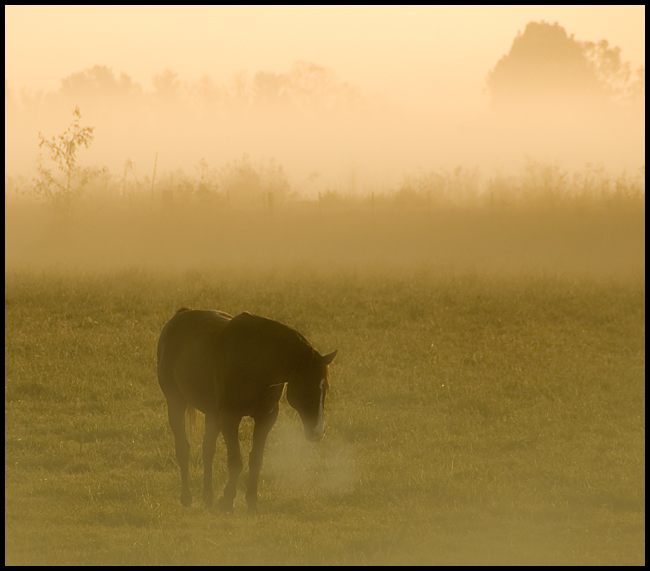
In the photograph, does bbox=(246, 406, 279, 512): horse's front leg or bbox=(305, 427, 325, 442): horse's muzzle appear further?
bbox=(246, 406, 279, 512): horse's front leg

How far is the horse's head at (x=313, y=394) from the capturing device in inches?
281

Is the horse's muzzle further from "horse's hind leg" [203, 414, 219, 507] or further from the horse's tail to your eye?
the horse's tail

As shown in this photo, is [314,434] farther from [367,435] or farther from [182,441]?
[367,435]

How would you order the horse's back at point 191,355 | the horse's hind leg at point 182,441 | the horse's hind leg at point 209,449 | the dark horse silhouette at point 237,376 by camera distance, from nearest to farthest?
the dark horse silhouette at point 237,376
the horse's back at point 191,355
the horse's hind leg at point 209,449
the horse's hind leg at point 182,441

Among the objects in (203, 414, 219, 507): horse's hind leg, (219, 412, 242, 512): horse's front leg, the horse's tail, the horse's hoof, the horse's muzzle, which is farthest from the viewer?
the horse's tail

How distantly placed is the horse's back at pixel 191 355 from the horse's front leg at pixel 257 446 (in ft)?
1.88

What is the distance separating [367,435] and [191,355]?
5653mm

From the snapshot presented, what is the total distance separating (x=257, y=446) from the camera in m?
7.91

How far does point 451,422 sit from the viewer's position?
13.8 meters

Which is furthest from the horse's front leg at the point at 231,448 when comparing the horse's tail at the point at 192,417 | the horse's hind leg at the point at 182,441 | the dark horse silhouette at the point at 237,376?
the horse's tail at the point at 192,417

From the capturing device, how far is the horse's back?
26.1 feet

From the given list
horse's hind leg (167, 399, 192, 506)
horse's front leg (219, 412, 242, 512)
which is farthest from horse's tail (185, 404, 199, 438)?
horse's front leg (219, 412, 242, 512)

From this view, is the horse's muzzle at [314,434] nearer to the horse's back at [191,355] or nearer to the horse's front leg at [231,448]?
the horse's front leg at [231,448]

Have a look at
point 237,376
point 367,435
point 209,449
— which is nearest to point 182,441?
point 209,449
